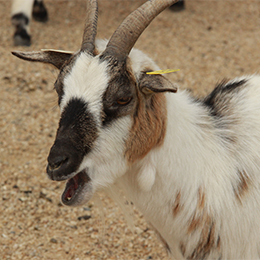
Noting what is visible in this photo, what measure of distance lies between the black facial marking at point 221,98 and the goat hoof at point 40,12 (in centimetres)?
491

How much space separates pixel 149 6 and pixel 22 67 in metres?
3.91

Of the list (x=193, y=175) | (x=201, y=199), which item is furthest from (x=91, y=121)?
(x=201, y=199)

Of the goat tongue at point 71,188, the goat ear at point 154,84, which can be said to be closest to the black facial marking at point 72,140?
the goat tongue at point 71,188

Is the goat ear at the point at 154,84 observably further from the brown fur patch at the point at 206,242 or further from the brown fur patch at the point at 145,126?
the brown fur patch at the point at 206,242

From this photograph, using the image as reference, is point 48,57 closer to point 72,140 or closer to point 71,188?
point 72,140

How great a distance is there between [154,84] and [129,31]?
0.39m

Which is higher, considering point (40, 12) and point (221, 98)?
point (221, 98)

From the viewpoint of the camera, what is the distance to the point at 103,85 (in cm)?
230

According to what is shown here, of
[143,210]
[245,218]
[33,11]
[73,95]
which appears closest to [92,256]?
[143,210]

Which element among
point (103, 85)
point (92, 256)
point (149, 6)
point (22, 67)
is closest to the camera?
point (103, 85)

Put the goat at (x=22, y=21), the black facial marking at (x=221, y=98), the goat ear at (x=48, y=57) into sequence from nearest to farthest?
the goat ear at (x=48, y=57) → the black facial marking at (x=221, y=98) → the goat at (x=22, y=21)

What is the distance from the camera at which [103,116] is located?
7.61 ft

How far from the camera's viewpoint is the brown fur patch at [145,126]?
241 centimetres

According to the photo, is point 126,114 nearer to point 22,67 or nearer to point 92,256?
point 92,256
